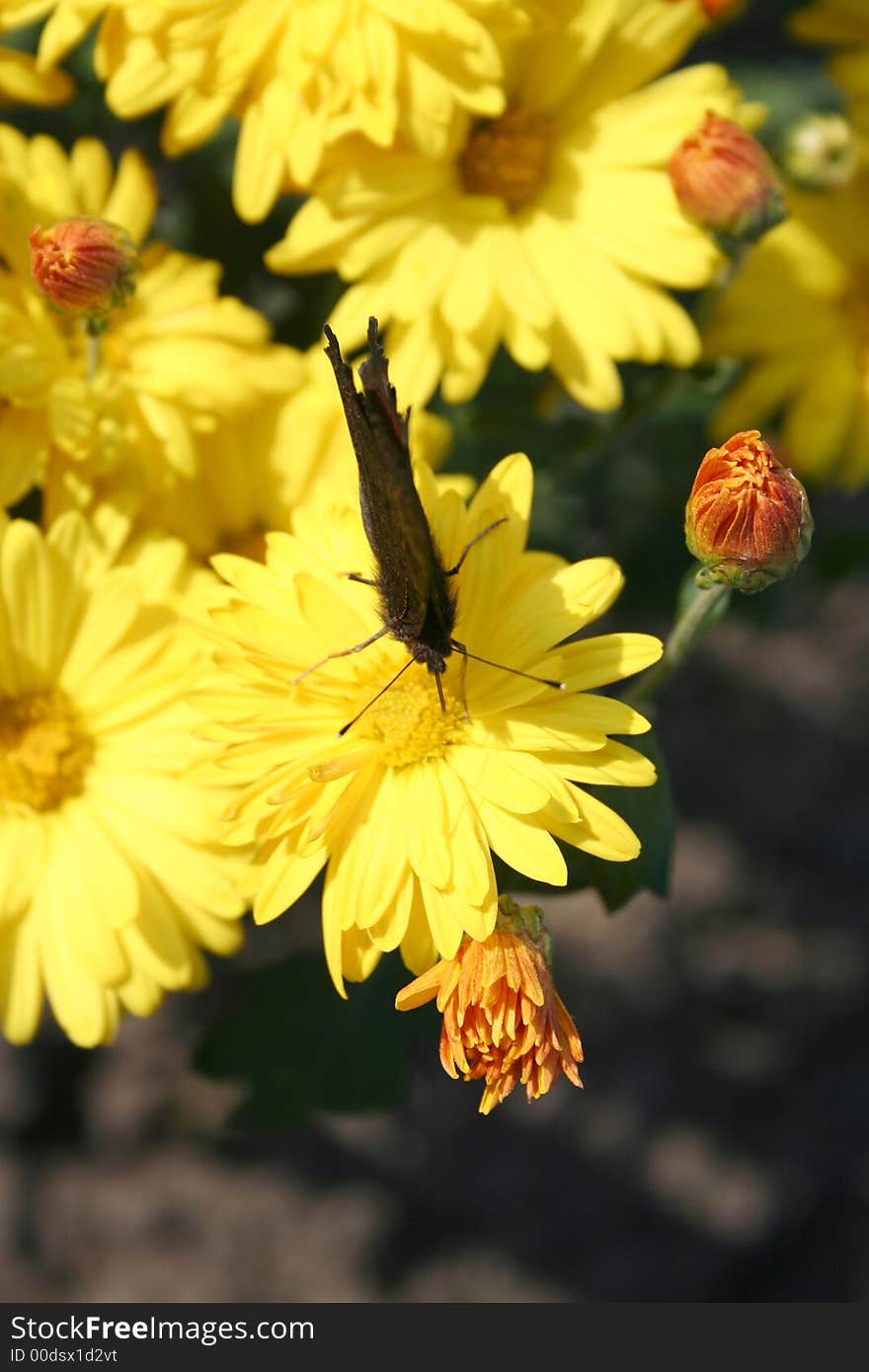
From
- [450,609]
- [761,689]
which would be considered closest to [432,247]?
[450,609]

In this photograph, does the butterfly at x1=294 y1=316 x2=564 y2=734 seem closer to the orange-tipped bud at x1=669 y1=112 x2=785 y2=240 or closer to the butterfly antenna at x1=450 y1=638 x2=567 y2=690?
the butterfly antenna at x1=450 y1=638 x2=567 y2=690

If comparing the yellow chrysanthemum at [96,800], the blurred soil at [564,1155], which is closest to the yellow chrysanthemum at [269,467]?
the yellow chrysanthemum at [96,800]

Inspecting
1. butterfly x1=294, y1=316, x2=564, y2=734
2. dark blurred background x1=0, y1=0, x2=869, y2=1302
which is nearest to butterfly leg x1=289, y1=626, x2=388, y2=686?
butterfly x1=294, y1=316, x2=564, y2=734

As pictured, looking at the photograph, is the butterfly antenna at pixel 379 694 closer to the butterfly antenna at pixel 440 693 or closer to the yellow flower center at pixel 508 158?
the butterfly antenna at pixel 440 693

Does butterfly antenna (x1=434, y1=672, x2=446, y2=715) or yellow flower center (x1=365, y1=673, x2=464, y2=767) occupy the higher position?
butterfly antenna (x1=434, y1=672, x2=446, y2=715)

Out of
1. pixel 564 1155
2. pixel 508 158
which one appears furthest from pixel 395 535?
pixel 564 1155

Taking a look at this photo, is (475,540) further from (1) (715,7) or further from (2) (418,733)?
(1) (715,7)
